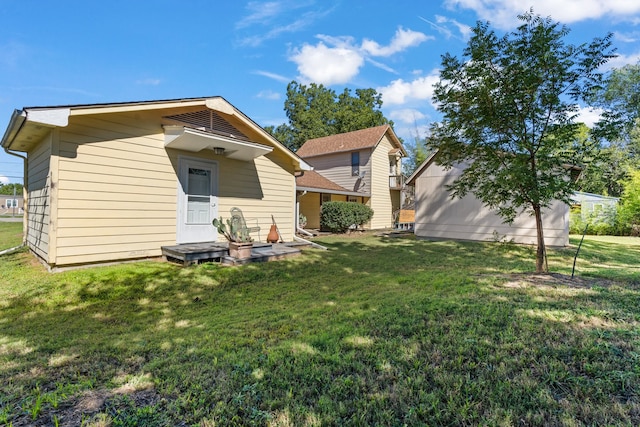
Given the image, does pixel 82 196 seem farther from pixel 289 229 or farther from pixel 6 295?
pixel 289 229

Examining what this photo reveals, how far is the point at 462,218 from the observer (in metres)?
13.4

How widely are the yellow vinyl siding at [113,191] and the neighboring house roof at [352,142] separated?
13.9 m

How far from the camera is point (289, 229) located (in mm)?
10219

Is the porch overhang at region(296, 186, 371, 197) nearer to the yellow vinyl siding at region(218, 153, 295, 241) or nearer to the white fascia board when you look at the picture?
the yellow vinyl siding at region(218, 153, 295, 241)

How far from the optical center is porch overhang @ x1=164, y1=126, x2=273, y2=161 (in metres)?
6.75

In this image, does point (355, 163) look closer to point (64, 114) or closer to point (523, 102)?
point (523, 102)

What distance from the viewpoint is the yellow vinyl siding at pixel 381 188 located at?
19141 mm

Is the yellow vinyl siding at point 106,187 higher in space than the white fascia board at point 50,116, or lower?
lower

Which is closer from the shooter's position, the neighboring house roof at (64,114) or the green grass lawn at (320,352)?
the green grass lawn at (320,352)

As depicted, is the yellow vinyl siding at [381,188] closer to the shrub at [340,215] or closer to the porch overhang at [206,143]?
the shrub at [340,215]

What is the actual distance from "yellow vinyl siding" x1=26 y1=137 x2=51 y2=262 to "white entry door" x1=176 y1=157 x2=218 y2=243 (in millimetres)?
2414

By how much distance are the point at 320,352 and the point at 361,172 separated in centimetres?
1729

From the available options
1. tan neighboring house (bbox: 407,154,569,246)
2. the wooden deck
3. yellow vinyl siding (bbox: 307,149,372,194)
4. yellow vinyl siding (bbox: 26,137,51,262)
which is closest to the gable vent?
yellow vinyl siding (bbox: 26,137,51,262)

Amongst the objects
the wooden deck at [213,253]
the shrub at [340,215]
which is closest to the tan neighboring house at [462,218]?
the shrub at [340,215]
